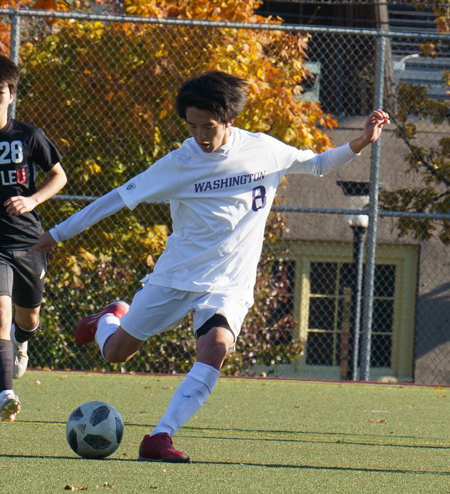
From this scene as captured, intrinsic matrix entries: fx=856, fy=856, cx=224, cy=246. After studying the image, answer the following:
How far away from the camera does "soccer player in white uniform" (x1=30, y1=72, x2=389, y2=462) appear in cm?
384

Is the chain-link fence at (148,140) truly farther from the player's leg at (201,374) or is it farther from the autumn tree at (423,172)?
the player's leg at (201,374)

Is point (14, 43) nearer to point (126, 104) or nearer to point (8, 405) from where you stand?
point (126, 104)

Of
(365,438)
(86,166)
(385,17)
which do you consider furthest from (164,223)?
(385,17)

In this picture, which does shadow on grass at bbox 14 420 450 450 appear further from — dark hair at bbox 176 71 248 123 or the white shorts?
dark hair at bbox 176 71 248 123

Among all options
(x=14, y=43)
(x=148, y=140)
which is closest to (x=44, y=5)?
(x=14, y=43)

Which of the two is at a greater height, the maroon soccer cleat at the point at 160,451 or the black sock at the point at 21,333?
the black sock at the point at 21,333

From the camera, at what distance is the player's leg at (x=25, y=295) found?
197 inches

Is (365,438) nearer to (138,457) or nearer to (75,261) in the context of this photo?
(138,457)

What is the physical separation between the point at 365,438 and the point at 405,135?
5.39 metres

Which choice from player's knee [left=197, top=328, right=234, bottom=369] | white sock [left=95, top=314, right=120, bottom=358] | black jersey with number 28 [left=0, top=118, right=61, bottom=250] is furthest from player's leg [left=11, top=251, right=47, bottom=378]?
player's knee [left=197, top=328, right=234, bottom=369]

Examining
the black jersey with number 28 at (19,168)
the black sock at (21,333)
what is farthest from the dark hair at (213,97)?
the black sock at (21,333)

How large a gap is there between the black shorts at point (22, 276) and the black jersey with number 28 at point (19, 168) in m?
0.06

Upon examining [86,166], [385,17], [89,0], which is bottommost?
[86,166]

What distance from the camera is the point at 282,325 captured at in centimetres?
1014
